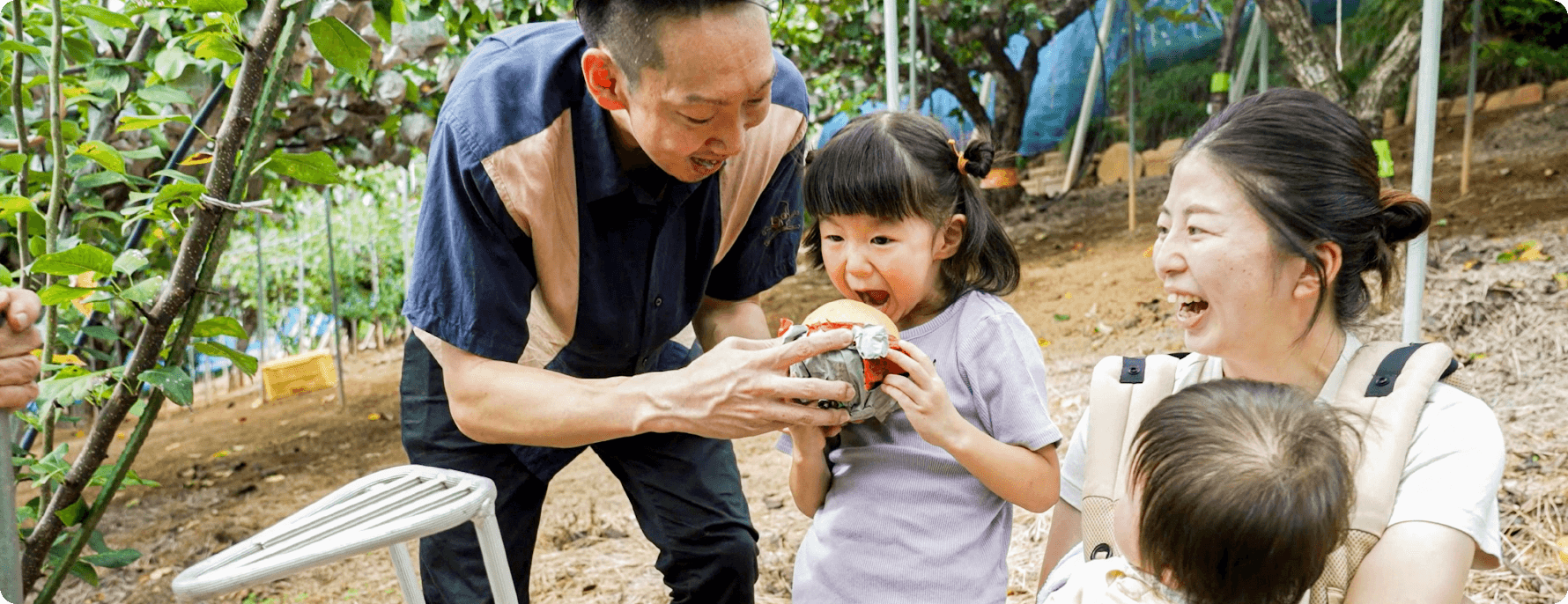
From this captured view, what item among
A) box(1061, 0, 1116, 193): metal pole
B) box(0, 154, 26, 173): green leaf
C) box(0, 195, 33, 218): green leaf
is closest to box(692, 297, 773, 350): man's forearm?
box(0, 195, 33, 218): green leaf

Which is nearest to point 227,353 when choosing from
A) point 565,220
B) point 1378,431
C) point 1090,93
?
point 565,220

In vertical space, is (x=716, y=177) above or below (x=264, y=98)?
below

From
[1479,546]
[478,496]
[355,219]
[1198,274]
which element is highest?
[1198,274]

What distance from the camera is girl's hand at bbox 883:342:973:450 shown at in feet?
5.22

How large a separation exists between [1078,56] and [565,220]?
10.5 meters

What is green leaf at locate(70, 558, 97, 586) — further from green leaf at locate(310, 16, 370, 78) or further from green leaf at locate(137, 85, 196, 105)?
green leaf at locate(310, 16, 370, 78)

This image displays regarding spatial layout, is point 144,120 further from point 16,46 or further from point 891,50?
point 891,50

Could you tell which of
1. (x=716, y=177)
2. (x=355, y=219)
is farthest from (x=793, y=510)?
(x=355, y=219)

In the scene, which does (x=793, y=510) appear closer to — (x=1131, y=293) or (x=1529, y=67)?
(x=1131, y=293)

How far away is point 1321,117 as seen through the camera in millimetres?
1495

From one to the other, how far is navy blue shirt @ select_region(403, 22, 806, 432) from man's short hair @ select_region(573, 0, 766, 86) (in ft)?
0.50

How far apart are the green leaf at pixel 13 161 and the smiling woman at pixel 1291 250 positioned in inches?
89.1

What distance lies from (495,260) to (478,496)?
1.84 feet

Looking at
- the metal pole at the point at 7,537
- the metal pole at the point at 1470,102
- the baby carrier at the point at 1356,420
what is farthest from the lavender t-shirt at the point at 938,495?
the metal pole at the point at 1470,102
